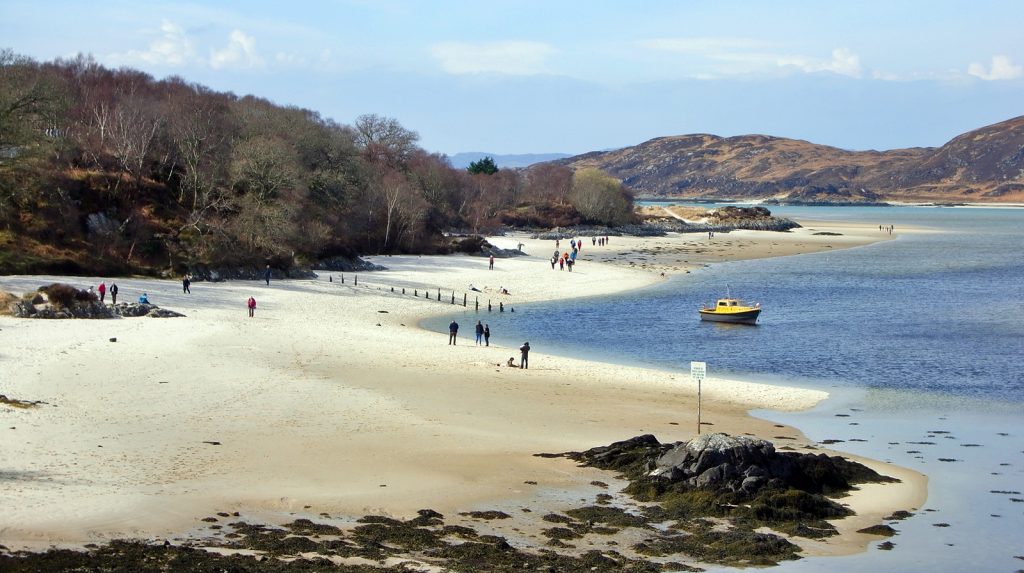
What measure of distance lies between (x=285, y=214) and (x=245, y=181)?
4.90 meters

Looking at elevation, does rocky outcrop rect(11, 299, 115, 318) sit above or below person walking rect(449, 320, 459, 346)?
above

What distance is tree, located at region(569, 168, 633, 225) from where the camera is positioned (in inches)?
4867

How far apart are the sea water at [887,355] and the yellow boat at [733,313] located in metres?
0.73

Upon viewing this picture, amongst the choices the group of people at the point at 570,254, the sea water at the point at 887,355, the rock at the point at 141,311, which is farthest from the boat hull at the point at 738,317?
the rock at the point at 141,311

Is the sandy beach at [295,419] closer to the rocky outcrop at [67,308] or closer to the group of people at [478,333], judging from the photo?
the group of people at [478,333]

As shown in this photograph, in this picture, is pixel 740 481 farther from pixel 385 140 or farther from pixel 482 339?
pixel 385 140

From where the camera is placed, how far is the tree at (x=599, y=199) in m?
124

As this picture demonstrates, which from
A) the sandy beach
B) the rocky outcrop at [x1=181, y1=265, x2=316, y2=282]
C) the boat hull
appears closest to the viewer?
the sandy beach

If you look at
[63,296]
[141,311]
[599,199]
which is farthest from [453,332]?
Result: [599,199]

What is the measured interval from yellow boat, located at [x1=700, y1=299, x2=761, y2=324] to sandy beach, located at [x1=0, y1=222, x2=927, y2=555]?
12986 mm

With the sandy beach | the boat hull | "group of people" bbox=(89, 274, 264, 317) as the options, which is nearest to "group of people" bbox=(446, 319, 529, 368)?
"group of people" bbox=(89, 274, 264, 317)

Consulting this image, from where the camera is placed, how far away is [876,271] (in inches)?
3088

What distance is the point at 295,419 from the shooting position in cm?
2388

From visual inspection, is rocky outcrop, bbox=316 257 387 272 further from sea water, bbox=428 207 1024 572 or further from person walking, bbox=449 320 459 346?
person walking, bbox=449 320 459 346
